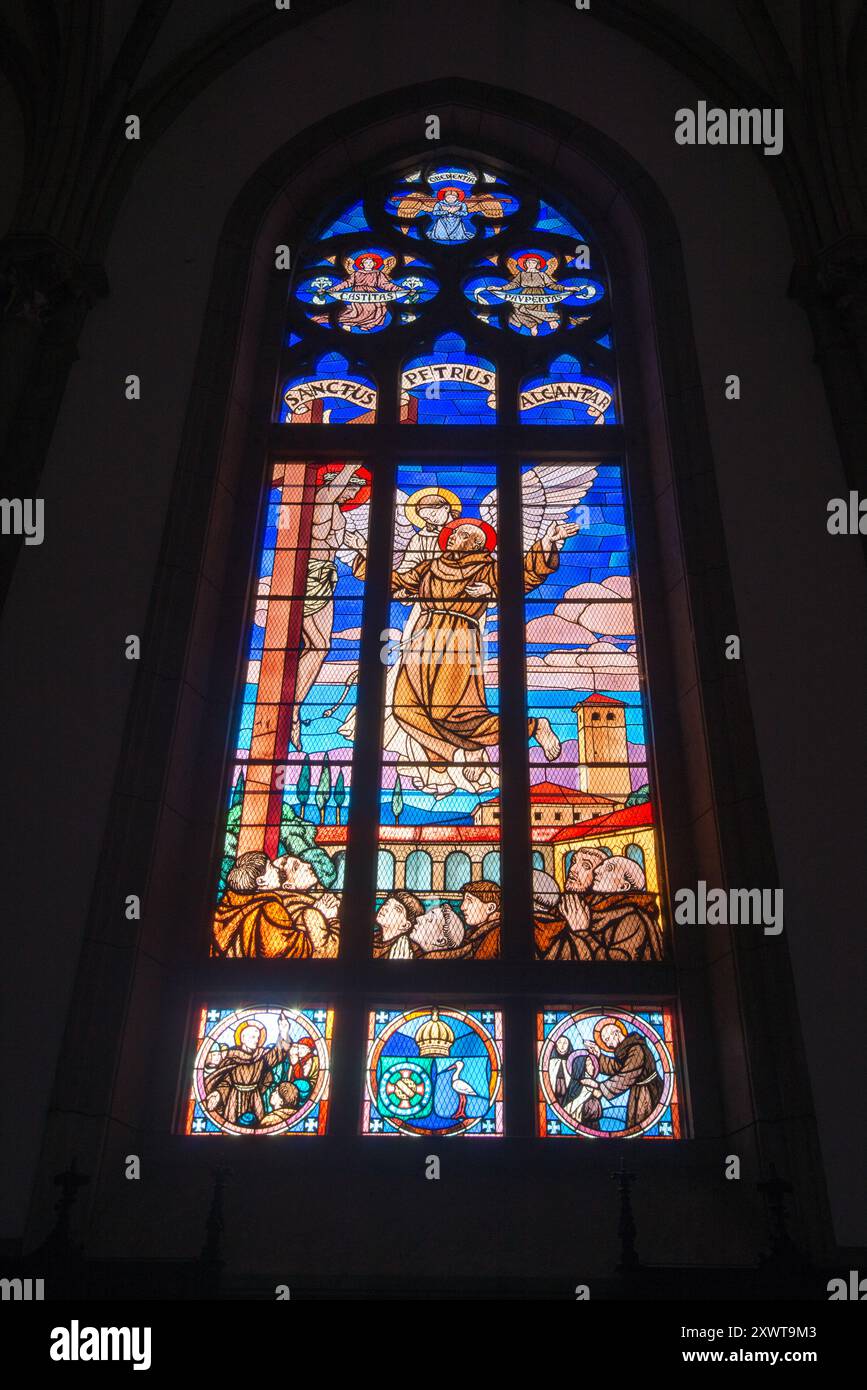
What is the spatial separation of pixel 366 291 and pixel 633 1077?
476cm

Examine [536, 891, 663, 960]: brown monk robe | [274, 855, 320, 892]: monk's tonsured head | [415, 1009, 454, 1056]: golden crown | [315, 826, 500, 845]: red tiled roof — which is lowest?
[415, 1009, 454, 1056]: golden crown

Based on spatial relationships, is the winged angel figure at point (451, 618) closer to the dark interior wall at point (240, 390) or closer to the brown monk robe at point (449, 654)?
the brown monk robe at point (449, 654)

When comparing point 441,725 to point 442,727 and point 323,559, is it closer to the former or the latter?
point 442,727

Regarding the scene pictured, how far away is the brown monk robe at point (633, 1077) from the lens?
454cm

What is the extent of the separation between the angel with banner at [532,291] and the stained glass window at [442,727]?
27 millimetres

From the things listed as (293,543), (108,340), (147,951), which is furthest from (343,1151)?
(108,340)

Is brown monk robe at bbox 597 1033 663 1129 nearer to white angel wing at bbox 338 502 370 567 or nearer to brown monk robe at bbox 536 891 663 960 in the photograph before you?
brown monk robe at bbox 536 891 663 960

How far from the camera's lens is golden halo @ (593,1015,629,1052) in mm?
4672

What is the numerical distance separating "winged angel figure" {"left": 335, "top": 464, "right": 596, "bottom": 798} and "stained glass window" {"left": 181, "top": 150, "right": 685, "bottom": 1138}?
0.01 m

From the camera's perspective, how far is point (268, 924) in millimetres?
4988

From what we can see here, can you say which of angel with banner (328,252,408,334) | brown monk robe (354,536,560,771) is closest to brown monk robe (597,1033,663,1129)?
brown monk robe (354,536,560,771)

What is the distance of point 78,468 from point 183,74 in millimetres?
2995

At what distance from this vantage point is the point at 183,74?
7.17 meters

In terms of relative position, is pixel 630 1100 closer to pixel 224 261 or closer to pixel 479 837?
pixel 479 837
